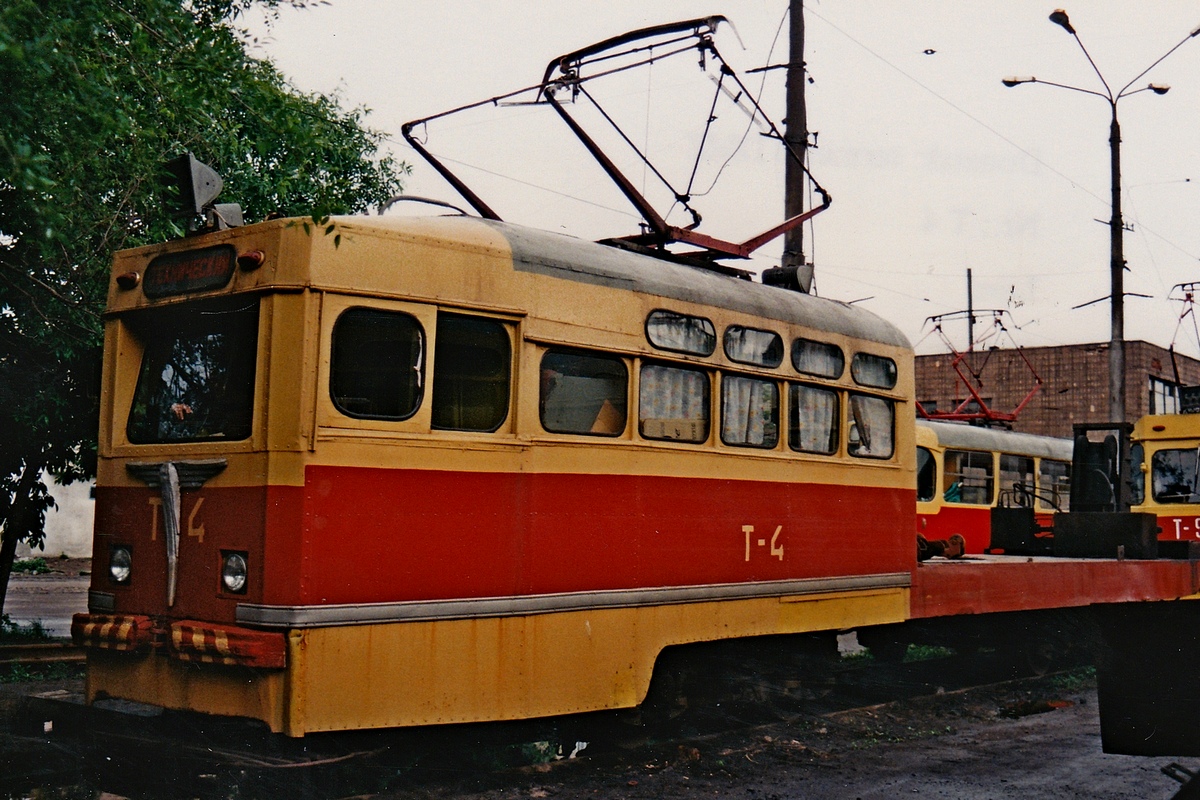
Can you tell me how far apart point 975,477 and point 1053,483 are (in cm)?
262

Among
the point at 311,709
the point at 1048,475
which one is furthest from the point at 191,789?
the point at 1048,475

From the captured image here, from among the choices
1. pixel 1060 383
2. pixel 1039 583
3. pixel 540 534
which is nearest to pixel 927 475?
pixel 1039 583

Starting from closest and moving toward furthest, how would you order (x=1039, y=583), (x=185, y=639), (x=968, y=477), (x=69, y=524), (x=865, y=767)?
(x=185, y=639) < (x=865, y=767) < (x=1039, y=583) < (x=968, y=477) < (x=69, y=524)

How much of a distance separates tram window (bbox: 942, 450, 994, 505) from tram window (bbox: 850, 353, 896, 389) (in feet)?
29.3

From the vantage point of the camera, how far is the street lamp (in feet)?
61.2

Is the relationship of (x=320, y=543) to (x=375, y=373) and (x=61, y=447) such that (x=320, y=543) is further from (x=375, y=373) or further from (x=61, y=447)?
(x=61, y=447)

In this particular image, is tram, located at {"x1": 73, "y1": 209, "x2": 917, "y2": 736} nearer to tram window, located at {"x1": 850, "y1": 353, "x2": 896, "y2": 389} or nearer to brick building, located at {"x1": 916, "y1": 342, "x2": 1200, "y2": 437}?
tram window, located at {"x1": 850, "y1": 353, "x2": 896, "y2": 389}

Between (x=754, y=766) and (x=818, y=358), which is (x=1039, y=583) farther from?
(x=754, y=766)

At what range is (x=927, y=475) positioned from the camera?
17.3m

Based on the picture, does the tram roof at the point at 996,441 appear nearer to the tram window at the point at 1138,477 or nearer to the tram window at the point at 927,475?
the tram window at the point at 927,475

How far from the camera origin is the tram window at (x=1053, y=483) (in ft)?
65.0

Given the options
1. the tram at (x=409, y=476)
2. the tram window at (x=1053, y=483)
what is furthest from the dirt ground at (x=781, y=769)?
the tram window at (x=1053, y=483)

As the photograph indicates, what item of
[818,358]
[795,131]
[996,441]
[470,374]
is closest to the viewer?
[470,374]

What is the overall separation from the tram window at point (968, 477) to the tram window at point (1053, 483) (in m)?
1.61
